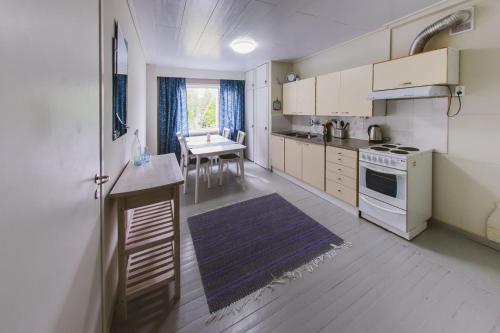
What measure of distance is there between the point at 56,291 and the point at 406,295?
211 centimetres

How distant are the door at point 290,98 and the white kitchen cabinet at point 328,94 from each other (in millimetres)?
698

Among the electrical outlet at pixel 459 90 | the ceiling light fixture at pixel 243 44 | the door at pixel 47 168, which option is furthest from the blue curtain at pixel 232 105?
the door at pixel 47 168

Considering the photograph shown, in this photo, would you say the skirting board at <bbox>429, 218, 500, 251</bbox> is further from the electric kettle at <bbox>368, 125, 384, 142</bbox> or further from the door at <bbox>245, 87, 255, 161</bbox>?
the door at <bbox>245, 87, 255, 161</bbox>

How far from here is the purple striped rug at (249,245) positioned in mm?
1827

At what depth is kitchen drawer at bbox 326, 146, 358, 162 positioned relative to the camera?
9.48 ft

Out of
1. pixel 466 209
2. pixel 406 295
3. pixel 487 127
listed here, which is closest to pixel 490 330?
pixel 406 295

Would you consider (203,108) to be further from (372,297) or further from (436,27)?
(372,297)

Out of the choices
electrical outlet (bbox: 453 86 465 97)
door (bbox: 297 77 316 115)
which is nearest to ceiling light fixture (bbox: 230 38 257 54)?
door (bbox: 297 77 316 115)

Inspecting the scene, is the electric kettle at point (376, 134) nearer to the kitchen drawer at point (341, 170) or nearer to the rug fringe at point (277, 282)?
the kitchen drawer at point (341, 170)

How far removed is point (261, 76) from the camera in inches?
204

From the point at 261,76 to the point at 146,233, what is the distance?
4.46m

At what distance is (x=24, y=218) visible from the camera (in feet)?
1.82

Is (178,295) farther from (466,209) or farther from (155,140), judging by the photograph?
(155,140)

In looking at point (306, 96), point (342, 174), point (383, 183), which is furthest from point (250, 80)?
point (383, 183)
